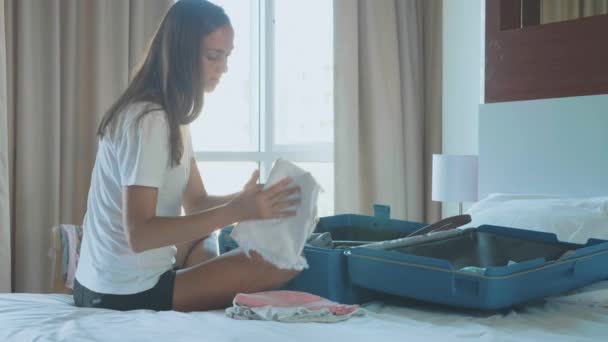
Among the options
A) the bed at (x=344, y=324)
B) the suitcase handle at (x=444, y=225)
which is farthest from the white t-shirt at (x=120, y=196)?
the suitcase handle at (x=444, y=225)

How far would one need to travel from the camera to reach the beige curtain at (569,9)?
256cm

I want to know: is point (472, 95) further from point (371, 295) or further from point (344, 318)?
point (344, 318)

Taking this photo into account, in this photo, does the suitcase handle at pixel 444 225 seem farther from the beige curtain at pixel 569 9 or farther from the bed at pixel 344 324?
the beige curtain at pixel 569 9

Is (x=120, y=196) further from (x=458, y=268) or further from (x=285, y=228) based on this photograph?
(x=458, y=268)

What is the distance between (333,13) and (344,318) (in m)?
2.60

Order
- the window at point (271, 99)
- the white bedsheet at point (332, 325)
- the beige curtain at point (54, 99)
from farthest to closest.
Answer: the window at point (271, 99) → the beige curtain at point (54, 99) → the white bedsheet at point (332, 325)

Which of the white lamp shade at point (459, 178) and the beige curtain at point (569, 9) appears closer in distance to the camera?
the beige curtain at point (569, 9)

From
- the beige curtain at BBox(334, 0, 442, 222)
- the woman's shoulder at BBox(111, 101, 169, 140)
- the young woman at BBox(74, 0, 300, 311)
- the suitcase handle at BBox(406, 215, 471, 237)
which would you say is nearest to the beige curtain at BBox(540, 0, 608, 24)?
the suitcase handle at BBox(406, 215, 471, 237)

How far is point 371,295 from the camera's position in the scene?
1.72 m

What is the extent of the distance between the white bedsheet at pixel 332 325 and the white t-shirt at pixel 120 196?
0.11 metres

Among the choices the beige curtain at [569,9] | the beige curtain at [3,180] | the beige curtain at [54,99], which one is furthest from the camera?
the beige curtain at [54,99]

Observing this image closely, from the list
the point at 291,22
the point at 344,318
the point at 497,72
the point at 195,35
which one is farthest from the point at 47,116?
the point at 344,318

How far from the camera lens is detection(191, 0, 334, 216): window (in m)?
3.75

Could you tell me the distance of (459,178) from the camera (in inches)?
118
